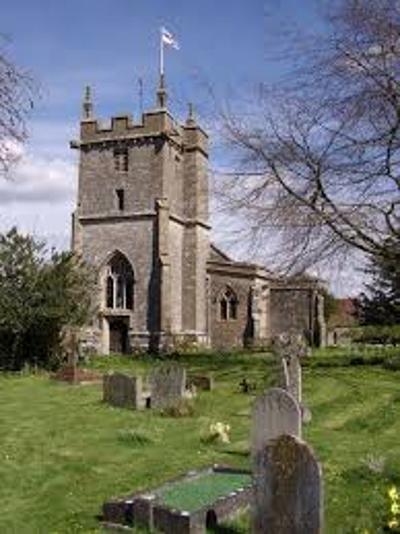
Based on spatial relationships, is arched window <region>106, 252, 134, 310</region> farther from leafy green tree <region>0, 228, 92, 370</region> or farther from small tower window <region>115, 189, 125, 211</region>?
leafy green tree <region>0, 228, 92, 370</region>

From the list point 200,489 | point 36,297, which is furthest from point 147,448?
point 36,297

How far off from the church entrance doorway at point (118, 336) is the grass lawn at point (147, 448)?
89.0 ft

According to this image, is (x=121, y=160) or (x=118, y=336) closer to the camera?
(x=118, y=336)

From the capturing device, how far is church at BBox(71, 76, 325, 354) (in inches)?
1975

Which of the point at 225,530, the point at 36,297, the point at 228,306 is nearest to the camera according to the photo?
the point at 225,530

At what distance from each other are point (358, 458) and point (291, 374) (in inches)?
202

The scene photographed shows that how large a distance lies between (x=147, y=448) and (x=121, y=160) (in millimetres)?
39928

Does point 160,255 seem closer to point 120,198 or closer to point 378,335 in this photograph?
point 120,198

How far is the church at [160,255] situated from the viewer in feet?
165

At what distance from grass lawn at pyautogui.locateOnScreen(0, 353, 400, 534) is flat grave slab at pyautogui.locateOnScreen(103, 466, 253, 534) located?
0.28 metres

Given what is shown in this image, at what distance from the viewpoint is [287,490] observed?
27.5ft

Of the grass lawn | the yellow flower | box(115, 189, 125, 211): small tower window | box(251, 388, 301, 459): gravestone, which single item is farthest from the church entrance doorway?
the yellow flower

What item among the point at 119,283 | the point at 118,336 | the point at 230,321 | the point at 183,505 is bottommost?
the point at 183,505

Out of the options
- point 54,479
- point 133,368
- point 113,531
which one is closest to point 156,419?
point 54,479
